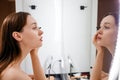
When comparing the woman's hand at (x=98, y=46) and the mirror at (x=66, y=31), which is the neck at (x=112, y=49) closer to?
the woman's hand at (x=98, y=46)

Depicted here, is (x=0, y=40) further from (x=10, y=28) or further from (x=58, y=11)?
(x=58, y=11)

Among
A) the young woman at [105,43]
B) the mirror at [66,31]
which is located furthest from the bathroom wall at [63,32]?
the young woman at [105,43]

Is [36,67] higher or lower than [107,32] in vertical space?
lower

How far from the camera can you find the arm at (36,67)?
2.90 feet

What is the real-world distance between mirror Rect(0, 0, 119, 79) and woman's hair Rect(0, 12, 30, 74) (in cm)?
17

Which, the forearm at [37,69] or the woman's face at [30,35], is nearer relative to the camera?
the woman's face at [30,35]

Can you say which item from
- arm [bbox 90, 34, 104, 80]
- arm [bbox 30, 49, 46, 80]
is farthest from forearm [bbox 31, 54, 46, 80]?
arm [bbox 90, 34, 104, 80]

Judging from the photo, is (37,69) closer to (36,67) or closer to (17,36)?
(36,67)

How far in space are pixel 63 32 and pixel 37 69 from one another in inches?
10.4

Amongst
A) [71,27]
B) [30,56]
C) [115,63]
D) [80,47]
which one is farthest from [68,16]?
[115,63]

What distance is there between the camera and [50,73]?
937 mm

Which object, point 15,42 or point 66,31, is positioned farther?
point 66,31

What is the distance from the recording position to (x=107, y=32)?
0.69 m

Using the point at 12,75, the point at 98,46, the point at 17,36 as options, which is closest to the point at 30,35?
the point at 17,36
